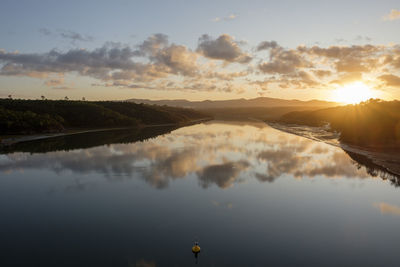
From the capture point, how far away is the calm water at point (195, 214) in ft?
49.4

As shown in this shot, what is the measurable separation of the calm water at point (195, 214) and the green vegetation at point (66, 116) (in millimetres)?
36261

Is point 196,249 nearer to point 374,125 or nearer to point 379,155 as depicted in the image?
point 379,155

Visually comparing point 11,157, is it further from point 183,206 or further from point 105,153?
point 183,206

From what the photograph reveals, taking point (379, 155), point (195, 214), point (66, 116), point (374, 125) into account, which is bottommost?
point (195, 214)

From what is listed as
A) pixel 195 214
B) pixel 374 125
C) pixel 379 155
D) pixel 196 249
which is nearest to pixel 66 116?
pixel 195 214

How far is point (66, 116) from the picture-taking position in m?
95.6

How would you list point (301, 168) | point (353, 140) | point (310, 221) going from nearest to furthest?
point (310, 221)
point (301, 168)
point (353, 140)

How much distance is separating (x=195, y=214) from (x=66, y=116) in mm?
89323

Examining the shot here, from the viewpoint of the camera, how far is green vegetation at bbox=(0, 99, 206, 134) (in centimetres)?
6912

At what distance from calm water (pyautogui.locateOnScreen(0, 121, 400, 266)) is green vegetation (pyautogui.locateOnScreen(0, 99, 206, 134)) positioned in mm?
36261

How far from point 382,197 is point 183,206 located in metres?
18.8

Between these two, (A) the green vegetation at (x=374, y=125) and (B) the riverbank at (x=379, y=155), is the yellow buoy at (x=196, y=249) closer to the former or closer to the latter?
(B) the riverbank at (x=379, y=155)

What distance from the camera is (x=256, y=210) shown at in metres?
21.5

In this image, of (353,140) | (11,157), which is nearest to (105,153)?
(11,157)
